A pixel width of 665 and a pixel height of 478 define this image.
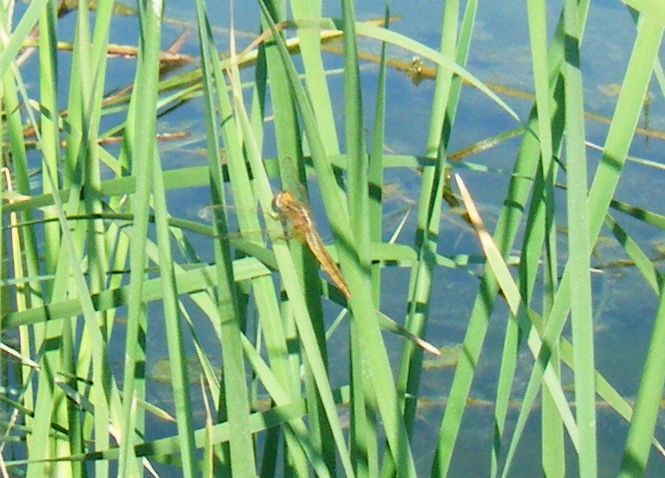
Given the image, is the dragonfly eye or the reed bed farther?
the dragonfly eye

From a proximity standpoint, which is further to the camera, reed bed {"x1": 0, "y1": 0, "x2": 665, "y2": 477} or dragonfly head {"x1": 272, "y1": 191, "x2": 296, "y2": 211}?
dragonfly head {"x1": 272, "y1": 191, "x2": 296, "y2": 211}

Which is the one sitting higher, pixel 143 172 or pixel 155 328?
pixel 143 172

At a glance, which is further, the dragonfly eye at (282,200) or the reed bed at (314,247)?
the dragonfly eye at (282,200)

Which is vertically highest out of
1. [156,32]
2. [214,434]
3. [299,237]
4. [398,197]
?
[156,32]

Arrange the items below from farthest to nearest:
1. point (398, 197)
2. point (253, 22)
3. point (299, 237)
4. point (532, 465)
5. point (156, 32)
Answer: point (253, 22), point (398, 197), point (532, 465), point (299, 237), point (156, 32)

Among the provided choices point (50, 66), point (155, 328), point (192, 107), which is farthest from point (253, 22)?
point (50, 66)

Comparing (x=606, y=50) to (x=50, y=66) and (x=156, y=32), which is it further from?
(x=156, y=32)

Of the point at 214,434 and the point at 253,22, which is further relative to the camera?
the point at 253,22

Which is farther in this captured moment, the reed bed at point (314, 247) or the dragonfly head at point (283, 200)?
the dragonfly head at point (283, 200)
